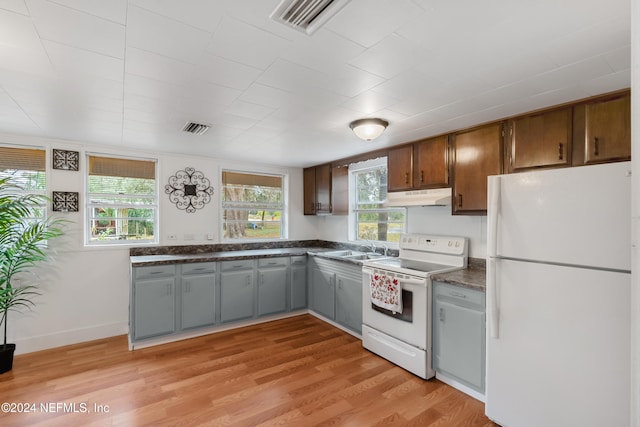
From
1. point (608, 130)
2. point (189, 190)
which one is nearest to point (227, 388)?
point (189, 190)

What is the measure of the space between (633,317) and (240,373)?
2.73m

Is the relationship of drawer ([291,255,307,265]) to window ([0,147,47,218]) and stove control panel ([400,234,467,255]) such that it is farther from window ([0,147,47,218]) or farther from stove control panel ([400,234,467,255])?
window ([0,147,47,218])

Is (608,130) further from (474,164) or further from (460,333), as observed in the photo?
(460,333)

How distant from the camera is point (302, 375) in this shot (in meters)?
2.70

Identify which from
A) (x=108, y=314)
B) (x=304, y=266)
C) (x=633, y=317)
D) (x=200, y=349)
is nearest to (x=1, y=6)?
(x=633, y=317)

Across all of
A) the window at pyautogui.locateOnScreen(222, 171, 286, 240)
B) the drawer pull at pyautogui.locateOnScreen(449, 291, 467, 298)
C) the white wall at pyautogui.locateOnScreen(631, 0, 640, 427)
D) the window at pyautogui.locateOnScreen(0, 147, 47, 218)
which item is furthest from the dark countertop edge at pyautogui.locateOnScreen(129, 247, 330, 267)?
the white wall at pyautogui.locateOnScreen(631, 0, 640, 427)

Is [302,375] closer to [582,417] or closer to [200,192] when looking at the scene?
[582,417]

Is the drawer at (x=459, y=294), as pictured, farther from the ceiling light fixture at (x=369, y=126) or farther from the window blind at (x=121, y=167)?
the window blind at (x=121, y=167)

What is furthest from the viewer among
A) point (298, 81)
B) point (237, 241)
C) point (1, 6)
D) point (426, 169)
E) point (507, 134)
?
point (237, 241)

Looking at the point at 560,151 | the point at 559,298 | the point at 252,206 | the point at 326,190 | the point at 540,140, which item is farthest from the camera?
the point at 252,206

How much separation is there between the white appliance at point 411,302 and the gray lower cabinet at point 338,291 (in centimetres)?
23

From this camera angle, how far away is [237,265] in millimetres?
3826

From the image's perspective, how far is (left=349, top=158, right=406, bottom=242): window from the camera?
13.0ft

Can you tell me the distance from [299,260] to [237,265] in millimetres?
893
